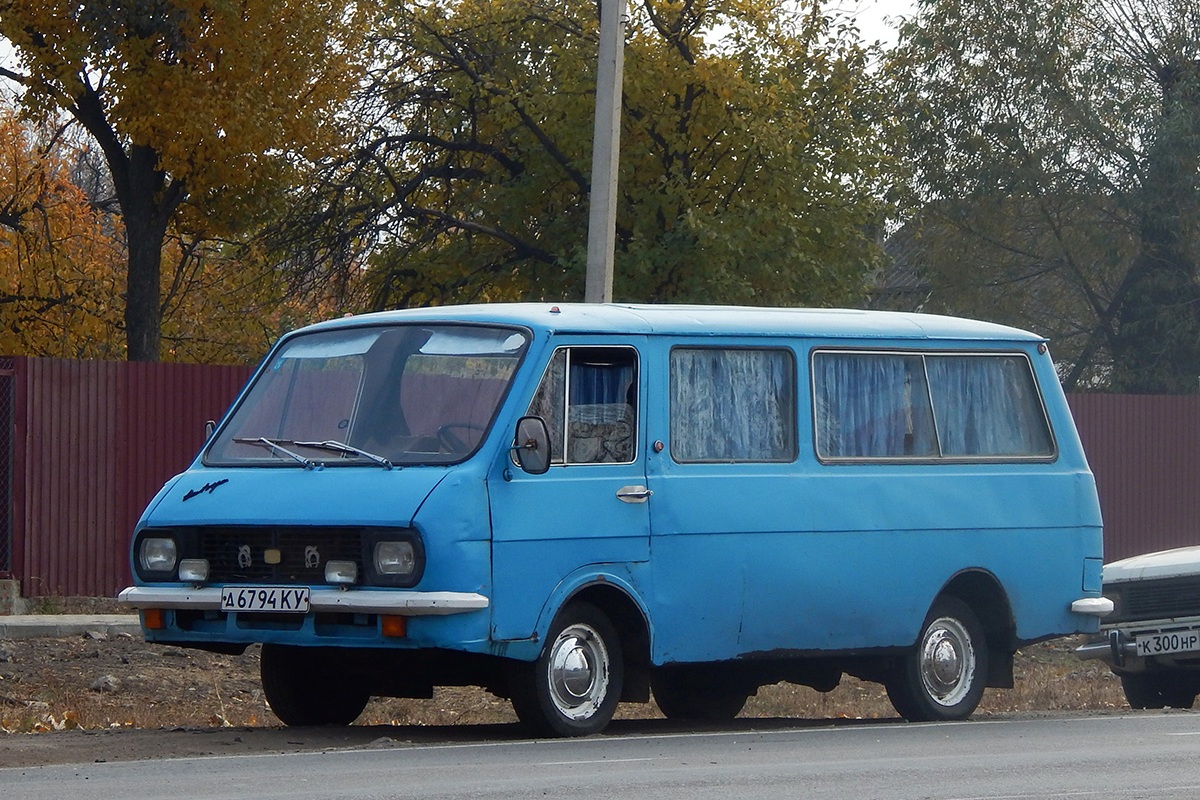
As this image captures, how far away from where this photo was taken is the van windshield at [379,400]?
31.1ft

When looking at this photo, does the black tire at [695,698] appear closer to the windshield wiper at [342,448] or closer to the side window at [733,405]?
the side window at [733,405]

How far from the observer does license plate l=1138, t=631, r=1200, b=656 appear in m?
13.5

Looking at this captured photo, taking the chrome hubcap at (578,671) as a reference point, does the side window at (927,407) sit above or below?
above

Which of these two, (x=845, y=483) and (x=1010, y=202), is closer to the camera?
(x=845, y=483)

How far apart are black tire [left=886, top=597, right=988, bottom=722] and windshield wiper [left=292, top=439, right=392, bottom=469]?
3.39 metres

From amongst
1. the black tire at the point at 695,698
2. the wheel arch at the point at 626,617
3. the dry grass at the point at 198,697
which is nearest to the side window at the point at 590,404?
the wheel arch at the point at 626,617

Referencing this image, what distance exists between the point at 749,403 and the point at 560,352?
1.28m

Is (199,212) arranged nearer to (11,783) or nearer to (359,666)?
(359,666)

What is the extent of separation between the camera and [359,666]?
9.82 m

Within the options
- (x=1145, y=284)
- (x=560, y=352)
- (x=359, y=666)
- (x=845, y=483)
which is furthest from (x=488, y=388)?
(x=1145, y=284)

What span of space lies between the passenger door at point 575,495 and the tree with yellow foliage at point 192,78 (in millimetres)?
11989

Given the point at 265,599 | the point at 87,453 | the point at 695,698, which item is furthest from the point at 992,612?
the point at 87,453

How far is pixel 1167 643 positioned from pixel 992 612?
8.77 feet

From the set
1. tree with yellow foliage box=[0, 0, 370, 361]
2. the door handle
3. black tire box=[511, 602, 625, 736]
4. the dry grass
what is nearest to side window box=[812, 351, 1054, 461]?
the door handle
